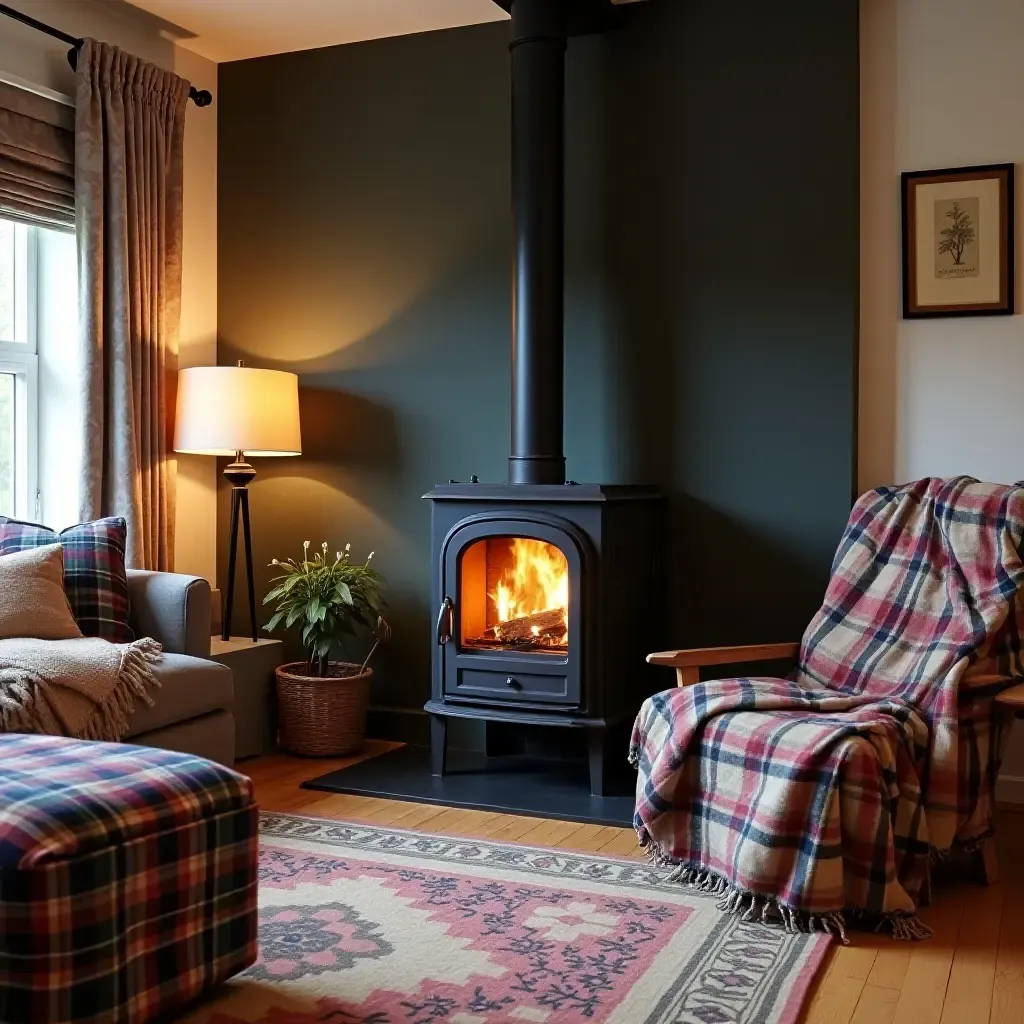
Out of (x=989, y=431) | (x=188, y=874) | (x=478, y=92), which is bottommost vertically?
(x=188, y=874)

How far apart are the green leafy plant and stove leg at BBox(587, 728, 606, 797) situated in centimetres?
94

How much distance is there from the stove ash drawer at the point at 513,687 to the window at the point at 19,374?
1584mm

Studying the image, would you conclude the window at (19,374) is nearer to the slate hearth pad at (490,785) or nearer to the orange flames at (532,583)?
the slate hearth pad at (490,785)

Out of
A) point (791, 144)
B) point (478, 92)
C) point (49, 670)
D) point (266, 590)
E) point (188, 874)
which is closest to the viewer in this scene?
point (188, 874)

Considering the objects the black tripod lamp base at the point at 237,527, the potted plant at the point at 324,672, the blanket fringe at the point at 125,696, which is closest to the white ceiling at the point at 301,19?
the black tripod lamp base at the point at 237,527

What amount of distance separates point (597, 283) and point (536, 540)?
94 centimetres

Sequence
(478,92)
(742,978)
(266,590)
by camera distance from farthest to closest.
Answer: (266,590), (478,92), (742,978)

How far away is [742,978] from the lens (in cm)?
235

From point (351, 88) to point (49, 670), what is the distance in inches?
99.3

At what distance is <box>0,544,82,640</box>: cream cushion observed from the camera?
3.12 meters

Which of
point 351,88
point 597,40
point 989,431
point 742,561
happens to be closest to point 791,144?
point 597,40

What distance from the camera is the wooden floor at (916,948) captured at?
223 centimetres

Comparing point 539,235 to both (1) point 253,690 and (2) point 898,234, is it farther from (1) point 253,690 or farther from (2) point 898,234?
(1) point 253,690

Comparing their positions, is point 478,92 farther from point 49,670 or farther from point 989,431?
point 49,670
